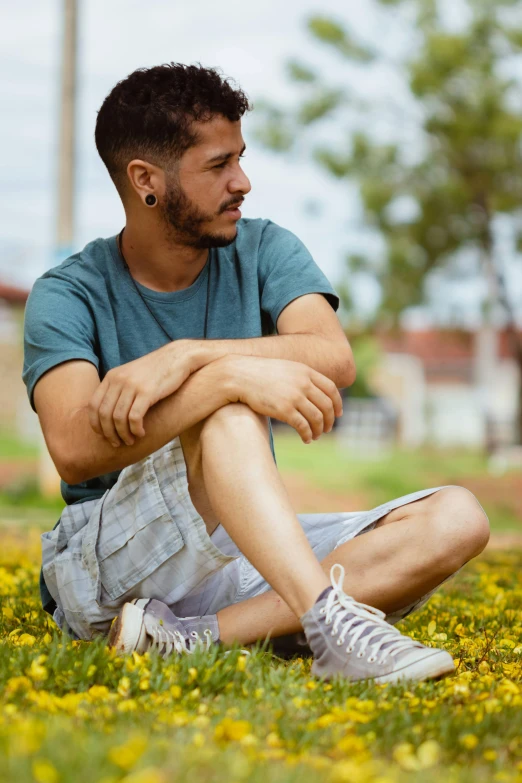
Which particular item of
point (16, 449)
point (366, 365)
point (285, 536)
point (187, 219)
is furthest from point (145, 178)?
point (366, 365)

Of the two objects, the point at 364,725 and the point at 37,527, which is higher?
the point at 364,725

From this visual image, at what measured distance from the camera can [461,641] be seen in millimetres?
2959

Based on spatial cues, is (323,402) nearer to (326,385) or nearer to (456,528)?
(326,385)

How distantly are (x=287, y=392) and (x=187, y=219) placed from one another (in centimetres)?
75

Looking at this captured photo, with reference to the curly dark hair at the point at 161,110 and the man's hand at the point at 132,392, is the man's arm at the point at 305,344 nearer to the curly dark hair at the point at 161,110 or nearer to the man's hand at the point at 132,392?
the man's hand at the point at 132,392

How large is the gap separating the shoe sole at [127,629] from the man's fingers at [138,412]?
45 centimetres

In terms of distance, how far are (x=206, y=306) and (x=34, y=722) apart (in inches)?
62.3

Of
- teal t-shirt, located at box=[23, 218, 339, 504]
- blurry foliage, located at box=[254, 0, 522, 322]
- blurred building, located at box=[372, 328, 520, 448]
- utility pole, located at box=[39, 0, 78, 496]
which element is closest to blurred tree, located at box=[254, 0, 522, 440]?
blurry foliage, located at box=[254, 0, 522, 322]

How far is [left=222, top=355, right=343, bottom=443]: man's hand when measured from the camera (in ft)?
8.04

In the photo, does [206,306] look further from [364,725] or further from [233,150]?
[364,725]

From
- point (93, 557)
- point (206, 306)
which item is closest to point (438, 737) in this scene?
point (93, 557)

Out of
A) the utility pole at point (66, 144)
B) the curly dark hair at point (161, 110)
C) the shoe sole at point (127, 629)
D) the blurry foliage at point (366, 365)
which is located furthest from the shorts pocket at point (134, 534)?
the blurry foliage at point (366, 365)

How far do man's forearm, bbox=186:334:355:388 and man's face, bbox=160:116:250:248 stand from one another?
0.42 m

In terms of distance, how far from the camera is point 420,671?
2.29 metres
